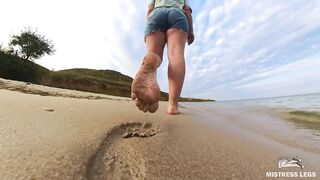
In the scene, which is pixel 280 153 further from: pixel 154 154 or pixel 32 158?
pixel 32 158

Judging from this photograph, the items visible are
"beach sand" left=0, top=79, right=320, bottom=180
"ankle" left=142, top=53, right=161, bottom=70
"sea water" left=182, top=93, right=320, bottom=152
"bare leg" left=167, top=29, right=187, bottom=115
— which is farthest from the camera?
"bare leg" left=167, top=29, right=187, bottom=115

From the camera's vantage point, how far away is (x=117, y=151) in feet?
4.28

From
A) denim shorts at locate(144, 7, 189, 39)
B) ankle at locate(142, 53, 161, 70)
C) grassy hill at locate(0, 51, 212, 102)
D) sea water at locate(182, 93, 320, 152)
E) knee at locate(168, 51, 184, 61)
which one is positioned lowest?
sea water at locate(182, 93, 320, 152)

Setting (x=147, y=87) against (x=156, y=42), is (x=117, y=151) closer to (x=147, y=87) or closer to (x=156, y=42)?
(x=147, y=87)

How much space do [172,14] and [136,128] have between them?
4.81 feet

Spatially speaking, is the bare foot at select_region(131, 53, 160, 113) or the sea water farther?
the sea water

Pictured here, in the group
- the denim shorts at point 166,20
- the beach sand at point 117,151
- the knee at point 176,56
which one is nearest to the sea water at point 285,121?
the beach sand at point 117,151

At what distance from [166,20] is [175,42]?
0.27 metres

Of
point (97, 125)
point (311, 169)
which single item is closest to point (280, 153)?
point (311, 169)

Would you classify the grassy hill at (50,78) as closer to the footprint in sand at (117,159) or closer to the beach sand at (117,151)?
the beach sand at (117,151)

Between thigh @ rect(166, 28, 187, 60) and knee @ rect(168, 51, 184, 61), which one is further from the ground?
thigh @ rect(166, 28, 187, 60)

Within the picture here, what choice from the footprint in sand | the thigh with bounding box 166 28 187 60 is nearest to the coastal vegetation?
the thigh with bounding box 166 28 187 60

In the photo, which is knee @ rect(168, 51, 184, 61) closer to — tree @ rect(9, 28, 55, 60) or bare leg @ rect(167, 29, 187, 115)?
bare leg @ rect(167, 29, 187, 115)

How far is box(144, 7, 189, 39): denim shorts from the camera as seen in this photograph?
284 centimetres
